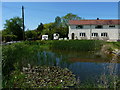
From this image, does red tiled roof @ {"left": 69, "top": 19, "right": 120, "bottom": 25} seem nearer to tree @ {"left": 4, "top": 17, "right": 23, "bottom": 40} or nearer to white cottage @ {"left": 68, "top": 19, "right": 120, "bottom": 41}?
white cottage @ {"left": 68, "top": 19, "right": 120, "bottom": 41}

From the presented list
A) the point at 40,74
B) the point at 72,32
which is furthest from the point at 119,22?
the point at 40,74

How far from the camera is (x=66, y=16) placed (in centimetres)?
3956

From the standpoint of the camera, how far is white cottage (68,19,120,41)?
24378mm

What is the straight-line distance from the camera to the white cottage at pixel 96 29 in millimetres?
24378

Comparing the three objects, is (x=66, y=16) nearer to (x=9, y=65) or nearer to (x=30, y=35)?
(x=30, y=35)

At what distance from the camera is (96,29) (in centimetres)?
2486

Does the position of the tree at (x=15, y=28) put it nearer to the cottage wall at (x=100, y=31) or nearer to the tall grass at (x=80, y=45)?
the cottage wall at (x=100, y=31)

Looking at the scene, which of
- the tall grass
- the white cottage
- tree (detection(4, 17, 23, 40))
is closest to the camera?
the tall grass

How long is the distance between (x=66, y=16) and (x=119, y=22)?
1730 cm

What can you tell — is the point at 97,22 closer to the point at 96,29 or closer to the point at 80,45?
the point at 96,29

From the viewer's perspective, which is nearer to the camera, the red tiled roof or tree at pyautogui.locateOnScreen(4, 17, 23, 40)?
the red tiled roof

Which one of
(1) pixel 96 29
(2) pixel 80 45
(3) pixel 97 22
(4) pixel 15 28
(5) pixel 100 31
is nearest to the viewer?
(2) pixel 80 45

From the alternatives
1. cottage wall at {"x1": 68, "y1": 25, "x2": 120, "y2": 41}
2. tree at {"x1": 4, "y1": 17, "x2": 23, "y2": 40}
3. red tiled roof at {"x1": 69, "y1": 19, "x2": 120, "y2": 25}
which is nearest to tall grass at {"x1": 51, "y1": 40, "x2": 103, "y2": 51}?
cottage wall at {"x1": 68, "y1": 25, "x2": 120, "y2": 41}

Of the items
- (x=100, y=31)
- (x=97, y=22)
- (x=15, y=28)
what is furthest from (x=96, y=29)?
(x=15, y=28)
